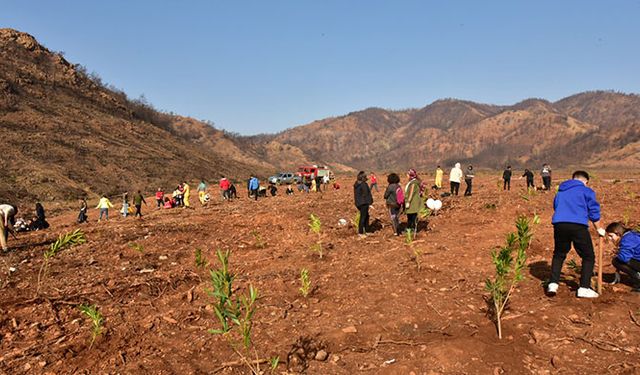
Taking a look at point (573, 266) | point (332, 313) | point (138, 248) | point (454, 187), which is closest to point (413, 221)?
point (573, 266)

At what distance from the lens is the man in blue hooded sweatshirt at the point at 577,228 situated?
207 inches

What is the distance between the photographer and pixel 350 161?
630ft

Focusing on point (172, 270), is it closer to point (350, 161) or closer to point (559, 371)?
point (559, 371)

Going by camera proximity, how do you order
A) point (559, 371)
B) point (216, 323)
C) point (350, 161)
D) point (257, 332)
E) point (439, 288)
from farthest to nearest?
point (350, 161), point (439, 288), point (216, 323), point (257, 332), point (559, 371)

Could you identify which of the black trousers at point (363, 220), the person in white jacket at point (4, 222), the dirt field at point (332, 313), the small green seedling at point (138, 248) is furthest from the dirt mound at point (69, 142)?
the black trousers at point (363, 220)

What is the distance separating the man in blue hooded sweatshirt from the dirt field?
0.25 metres

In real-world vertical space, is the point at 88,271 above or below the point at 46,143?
below

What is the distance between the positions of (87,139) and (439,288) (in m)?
46.2

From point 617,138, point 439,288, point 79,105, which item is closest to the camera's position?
point 439,288

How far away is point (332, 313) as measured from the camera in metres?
5.63

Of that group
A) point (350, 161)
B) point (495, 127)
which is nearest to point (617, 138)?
point (495, 127)

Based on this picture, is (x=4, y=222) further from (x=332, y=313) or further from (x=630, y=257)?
(x=630, y=257)

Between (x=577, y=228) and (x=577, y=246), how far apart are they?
25cm

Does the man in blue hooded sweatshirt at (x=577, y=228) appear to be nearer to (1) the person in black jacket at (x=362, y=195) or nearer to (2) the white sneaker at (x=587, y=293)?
(2) the white sneaker at (x=587, y=293)
